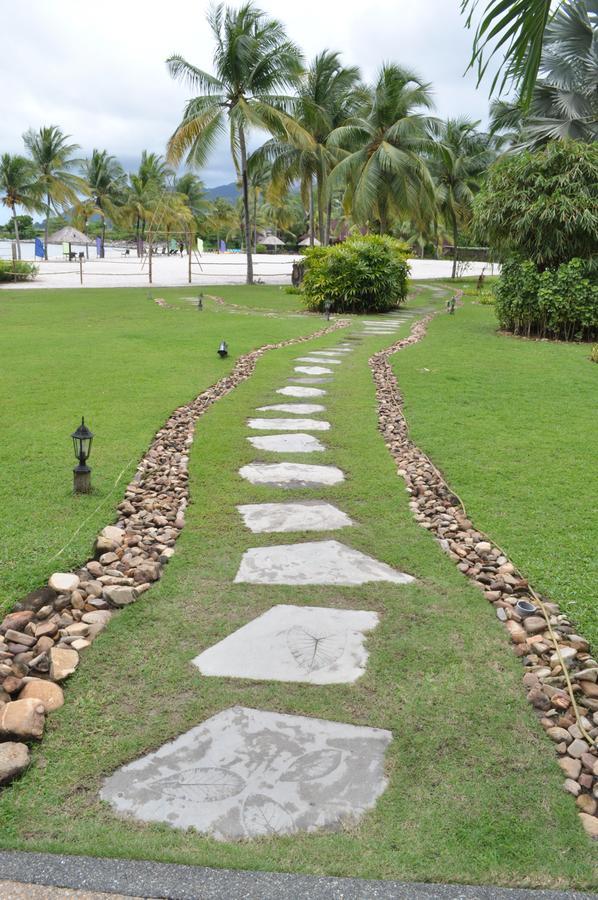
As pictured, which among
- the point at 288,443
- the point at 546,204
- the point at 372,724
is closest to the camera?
the point at 372,724

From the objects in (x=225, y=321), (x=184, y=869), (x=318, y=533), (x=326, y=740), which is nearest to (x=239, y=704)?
(x=326, y=740)

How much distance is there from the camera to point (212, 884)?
63.5 inches

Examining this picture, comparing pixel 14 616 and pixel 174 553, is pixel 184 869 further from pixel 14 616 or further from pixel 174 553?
pixel 174 553

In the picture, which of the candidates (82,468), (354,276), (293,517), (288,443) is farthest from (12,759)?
(354,276)

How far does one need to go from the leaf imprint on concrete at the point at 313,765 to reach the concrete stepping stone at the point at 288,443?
3.25 m

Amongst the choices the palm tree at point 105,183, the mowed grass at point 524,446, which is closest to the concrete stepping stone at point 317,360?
the mowed grass at point 524,446

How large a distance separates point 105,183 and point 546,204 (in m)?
54.7

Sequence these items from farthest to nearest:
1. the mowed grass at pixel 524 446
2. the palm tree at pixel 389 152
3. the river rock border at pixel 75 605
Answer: the palm tree at pixel 389 152 → the mowed grass at pixel 524 446 → the river rock border at pixel 75 605

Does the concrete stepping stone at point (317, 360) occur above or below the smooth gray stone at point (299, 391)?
above

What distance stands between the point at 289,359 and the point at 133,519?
607 centimetres

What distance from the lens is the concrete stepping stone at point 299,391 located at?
23.9ft

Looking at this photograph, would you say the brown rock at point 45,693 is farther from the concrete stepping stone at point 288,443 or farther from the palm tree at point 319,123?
the palm tree at point 319,123

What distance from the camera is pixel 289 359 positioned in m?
9.68

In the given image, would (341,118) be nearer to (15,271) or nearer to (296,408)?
(15,271)
